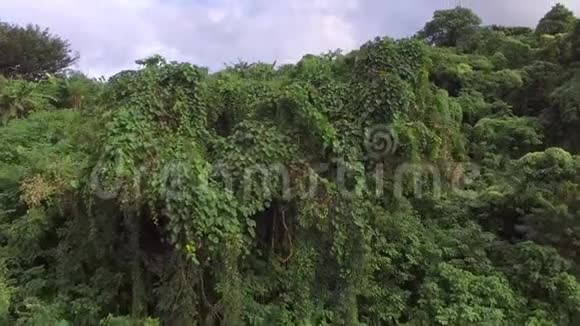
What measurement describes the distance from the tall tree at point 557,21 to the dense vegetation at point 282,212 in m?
5.56

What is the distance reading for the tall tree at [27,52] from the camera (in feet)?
51.8

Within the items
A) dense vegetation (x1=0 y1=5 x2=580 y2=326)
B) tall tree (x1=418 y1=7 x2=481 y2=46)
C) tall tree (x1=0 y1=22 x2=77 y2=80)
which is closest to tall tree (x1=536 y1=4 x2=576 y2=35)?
tall tree (x1=418 y1=7 x2=481 y2=46)

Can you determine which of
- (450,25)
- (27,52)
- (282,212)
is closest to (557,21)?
(450,25)

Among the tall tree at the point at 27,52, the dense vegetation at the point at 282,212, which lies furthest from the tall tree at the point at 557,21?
the tall tree at the point at 27,52

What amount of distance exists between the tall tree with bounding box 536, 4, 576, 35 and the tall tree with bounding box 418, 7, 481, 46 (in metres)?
1.63

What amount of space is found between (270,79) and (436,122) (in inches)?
99.7

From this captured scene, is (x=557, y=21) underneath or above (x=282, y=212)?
above

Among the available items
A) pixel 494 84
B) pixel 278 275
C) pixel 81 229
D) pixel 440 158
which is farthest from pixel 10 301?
pixel 494 84

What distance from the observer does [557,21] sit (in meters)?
14.1

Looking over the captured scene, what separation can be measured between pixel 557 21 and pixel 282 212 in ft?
30.5

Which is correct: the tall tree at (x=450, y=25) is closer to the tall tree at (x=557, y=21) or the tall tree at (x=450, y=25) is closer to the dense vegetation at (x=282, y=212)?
the tall tree at (x=557, y=21)

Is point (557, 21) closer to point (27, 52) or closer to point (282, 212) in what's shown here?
point (282, 212)

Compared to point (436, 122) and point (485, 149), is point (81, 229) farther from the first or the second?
point (485, 149)

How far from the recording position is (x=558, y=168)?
8.96 m
